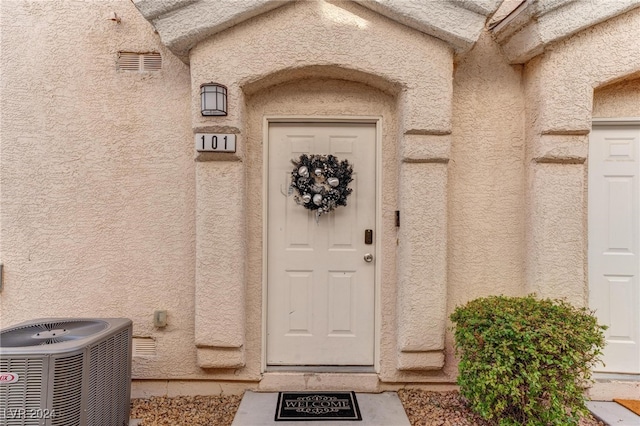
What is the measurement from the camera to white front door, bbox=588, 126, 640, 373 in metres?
3.19

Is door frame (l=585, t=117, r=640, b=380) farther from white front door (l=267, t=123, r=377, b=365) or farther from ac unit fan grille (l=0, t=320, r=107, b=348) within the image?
ac unit fan grille (l=0, t=320, r=107, b=348)

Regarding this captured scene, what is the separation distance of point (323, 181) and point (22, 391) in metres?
2.65

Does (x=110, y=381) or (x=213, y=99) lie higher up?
(x=213, y=99)

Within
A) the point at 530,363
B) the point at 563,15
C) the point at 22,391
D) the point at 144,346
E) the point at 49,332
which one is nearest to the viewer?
the point at 22,391

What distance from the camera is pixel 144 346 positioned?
10.7 feet

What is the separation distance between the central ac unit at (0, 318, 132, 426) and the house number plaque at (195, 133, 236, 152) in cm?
165

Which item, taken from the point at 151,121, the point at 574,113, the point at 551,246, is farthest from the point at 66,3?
the point at 551,246

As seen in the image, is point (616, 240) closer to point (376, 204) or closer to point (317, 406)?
point (376, 204)

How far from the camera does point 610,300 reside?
3.21 m

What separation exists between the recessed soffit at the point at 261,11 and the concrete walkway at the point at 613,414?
341cm

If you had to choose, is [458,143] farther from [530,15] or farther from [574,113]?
[530,15]

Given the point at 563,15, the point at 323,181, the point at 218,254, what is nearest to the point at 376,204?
the point at 323,181

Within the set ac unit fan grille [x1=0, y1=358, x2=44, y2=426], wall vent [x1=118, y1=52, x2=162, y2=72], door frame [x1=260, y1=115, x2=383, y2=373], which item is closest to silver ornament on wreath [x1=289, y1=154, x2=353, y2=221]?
door frame [x1=260, y1=115, x2=383, y2=373]

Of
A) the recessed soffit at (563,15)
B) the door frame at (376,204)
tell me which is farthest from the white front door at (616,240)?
the door frame at (376,204)
